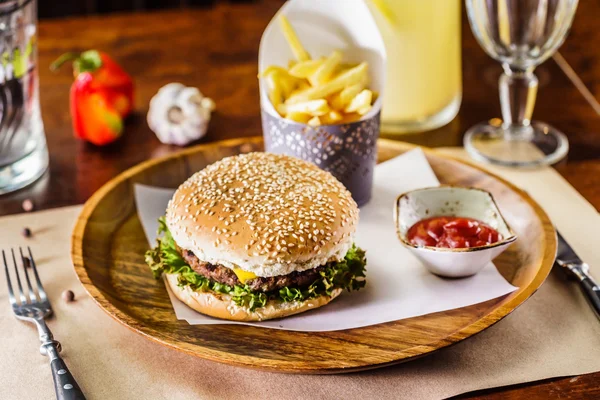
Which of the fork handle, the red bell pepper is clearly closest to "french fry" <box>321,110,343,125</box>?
the red bell pepper

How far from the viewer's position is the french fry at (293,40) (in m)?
2.73

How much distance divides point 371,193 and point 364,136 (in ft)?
0.80

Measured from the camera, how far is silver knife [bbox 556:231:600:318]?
7.14ft

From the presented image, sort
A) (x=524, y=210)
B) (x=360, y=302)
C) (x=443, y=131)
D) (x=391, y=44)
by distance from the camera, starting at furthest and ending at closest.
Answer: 1. (x=443, y=131)
2. (x=391, y=44)
3. (x=524, y=210)
4. (x=360, y=302)

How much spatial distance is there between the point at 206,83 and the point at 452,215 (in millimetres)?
1571

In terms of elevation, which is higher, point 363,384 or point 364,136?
point 364,136

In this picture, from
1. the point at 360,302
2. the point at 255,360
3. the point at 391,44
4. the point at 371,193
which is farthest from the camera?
the point at 391,44

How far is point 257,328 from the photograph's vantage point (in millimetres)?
2094

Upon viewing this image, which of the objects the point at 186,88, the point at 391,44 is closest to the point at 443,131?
the point at 391,44

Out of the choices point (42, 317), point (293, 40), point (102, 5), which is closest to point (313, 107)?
point (293, 40)

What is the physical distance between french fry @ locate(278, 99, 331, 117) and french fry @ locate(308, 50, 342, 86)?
87mm

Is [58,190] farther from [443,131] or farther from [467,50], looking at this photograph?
[467,50]

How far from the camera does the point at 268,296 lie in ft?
6.89

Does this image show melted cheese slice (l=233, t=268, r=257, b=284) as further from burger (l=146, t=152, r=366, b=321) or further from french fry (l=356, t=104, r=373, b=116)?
french fry (l=356, t=104, r=373, b=116)
